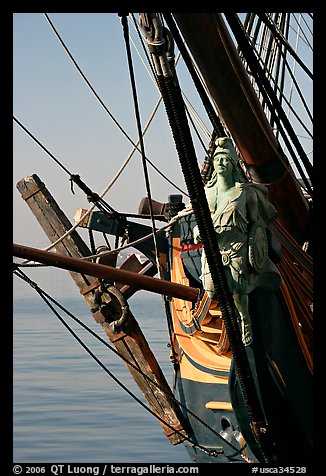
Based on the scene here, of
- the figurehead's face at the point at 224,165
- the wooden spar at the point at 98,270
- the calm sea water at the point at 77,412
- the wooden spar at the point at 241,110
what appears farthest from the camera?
the calm sea water at the point at 77,412

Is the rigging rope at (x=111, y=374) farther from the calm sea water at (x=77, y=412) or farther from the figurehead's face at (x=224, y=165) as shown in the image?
the calm sea water at (x=77, y=412)

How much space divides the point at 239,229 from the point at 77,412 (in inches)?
364

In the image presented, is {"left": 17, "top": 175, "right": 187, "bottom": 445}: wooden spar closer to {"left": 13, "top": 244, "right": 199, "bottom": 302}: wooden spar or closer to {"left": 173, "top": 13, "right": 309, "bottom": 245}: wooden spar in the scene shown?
{"left": 13, "top": 244, "right": 199, "bottom": 302}: wooden spar

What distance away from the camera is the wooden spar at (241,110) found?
7801mm

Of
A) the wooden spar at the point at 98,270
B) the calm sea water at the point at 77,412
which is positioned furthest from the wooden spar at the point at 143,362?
the calm sea water at the point at 77,412

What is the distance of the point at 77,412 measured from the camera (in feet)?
52.6

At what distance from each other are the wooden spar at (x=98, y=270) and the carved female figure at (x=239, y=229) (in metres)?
1.36

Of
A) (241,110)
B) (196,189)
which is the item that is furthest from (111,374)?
(196,189)

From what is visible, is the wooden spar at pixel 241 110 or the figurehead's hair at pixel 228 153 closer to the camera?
the figurehead's hair at pixel 228 153

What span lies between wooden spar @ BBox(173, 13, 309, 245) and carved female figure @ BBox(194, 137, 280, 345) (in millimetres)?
790

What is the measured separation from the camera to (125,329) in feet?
32.8

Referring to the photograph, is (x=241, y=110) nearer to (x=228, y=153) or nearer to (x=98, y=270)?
(x=228, y=153)

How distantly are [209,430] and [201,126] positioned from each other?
134 inches

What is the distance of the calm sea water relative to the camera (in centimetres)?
1304
